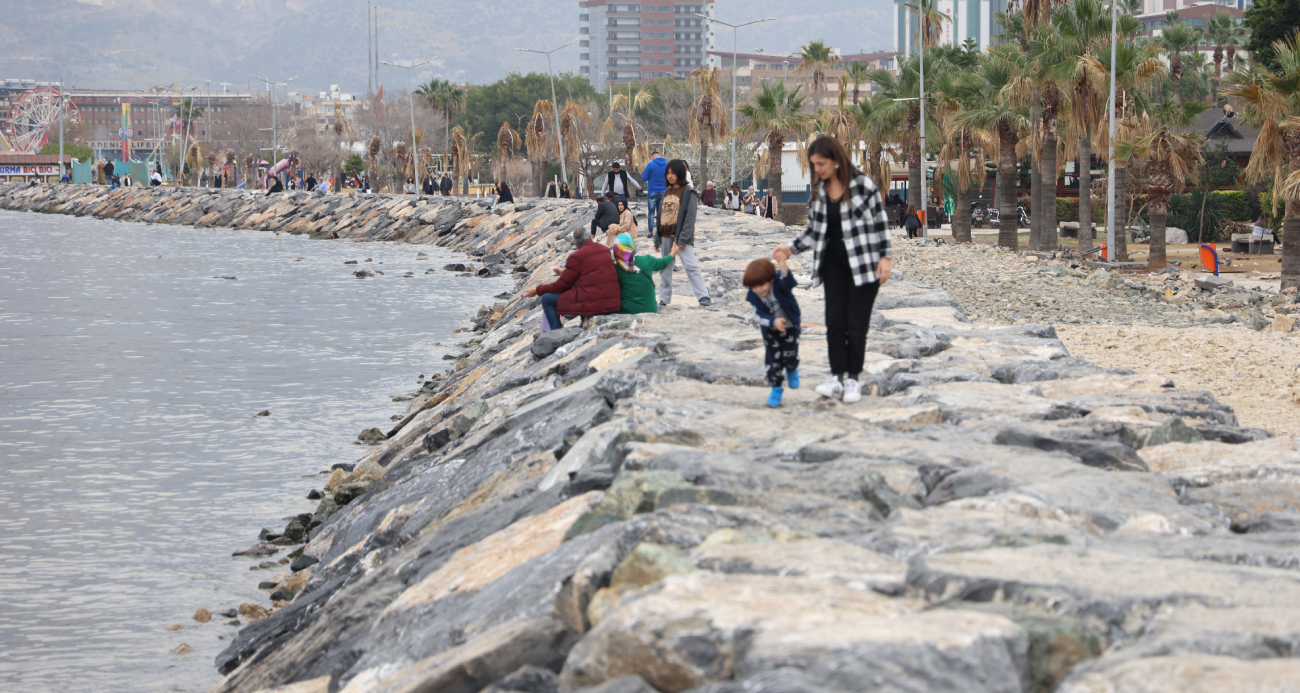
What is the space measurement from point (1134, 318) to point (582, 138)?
64.8m

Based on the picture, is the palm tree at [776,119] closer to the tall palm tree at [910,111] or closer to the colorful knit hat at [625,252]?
the tall palm tree at [910,111]

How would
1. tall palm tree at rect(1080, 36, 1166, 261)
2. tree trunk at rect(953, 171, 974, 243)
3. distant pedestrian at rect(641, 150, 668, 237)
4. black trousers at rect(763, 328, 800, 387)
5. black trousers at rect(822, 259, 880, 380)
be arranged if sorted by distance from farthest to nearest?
tree trunk at rect(953, 171, 974, 243)
tall palm tree at rect(1080, 36, 1166, 261)
distant pedestrian at rect(641, 150, 668, 237)
black trousers at rect(763, 328, 800, 387)
black trousers at rect(822, 259, 880, 380)

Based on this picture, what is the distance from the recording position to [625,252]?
11.2 m

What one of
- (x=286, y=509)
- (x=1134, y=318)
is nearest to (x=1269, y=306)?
(x=1134, y=318)

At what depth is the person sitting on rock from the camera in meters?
11.3

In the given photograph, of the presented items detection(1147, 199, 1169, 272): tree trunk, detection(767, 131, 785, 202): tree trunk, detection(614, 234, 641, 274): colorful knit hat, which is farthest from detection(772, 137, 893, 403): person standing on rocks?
detection(767, 131, 785, 202): tree trunk

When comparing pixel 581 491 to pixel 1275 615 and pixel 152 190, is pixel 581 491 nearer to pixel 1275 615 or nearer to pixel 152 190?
pixel 1275 615

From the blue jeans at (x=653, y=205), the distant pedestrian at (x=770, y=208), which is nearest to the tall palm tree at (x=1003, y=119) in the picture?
the distant pedestrian at (x=770, y=208)

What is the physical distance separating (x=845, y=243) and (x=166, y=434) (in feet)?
30.4

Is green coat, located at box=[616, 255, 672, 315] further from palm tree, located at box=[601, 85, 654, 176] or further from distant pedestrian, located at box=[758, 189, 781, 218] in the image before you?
palm tree, located at box=[601, 85, 654, 176]

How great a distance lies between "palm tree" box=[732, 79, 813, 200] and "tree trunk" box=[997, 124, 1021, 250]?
1291 cm

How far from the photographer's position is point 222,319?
24.8 m

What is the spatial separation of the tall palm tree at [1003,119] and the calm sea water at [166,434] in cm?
1356

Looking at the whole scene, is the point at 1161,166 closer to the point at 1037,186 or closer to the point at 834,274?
the point at 1037,186
